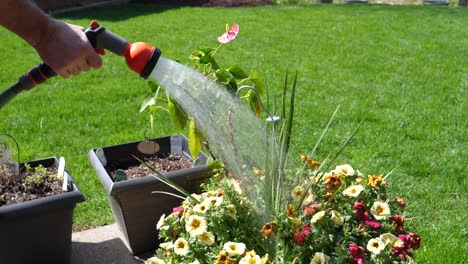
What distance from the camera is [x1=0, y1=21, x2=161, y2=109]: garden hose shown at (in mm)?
1570

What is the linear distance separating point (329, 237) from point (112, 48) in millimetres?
887

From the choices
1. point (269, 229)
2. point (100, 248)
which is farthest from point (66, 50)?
point (100, 248)

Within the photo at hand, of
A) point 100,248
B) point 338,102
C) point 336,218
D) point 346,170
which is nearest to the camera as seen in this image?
point 336,218

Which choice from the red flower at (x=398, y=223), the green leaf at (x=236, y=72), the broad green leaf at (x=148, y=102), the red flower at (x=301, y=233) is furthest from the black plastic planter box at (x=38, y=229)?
the red flower at (x=398, y=223)

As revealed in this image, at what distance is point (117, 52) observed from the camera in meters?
1.63

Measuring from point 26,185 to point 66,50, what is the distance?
2.82ft

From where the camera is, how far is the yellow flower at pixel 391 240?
1.61 metres

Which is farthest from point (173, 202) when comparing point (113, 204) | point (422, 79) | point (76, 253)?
point (422, 79)

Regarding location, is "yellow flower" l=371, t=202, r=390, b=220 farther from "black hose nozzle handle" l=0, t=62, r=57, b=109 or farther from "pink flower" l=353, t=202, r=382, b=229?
"black hose nozzle handle" l=0, t=62, r=57, b=109

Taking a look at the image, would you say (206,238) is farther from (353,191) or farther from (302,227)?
(353,191)

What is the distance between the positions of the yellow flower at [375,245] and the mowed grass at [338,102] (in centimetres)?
42

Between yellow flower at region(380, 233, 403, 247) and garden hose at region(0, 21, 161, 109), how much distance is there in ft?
2.84

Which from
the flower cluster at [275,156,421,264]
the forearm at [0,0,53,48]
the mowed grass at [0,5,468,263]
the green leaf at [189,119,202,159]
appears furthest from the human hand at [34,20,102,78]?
the mowed grass at [0,5,468,263]

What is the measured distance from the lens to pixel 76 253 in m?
2.46
